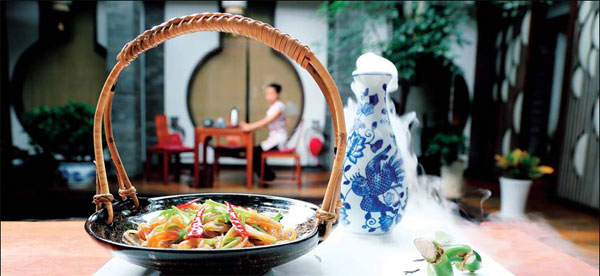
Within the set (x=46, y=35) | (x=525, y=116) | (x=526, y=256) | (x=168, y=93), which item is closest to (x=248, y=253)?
(x=526, y=256)

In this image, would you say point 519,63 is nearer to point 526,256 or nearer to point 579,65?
point 579,65

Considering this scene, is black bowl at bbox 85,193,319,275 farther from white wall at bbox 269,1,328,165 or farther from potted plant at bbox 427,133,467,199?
white wall at bbox 269,1,328,165

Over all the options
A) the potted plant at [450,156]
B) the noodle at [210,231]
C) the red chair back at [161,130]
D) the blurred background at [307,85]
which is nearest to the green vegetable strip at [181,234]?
the noodle at [210,231]

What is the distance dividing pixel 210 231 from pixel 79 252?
386mm

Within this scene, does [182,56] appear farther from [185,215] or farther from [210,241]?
[210,241]

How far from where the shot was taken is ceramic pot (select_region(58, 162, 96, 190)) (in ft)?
12.4

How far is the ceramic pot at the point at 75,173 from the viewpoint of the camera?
148 inches

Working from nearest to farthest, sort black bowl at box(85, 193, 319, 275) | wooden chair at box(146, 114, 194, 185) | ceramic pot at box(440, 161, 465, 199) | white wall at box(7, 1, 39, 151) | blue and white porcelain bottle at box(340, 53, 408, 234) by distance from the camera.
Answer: black bowl at box(85, 193, 319, 275)
blue and white porcelain bottle at box(340, 53, 408, 234)
ceramic pot at box(440, 161, 465, 199)
wooden chair at box(146, 114, 194, 185)
white wall at box(7, 1, 39, 151)

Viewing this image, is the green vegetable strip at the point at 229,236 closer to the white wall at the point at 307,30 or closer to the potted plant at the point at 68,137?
the potted plant at the point at 68,137

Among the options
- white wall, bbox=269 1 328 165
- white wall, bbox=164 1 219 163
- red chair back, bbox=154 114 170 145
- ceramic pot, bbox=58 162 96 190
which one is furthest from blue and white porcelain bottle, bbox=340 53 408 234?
white wall, bbox=164 1 219 163

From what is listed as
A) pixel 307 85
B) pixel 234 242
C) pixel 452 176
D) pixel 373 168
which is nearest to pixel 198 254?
pixel 234 242

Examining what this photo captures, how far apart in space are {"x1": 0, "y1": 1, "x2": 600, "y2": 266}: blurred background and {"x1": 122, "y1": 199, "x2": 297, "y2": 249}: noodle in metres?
2.99

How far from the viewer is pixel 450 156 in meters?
3.86

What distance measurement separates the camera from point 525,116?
14.7ft
